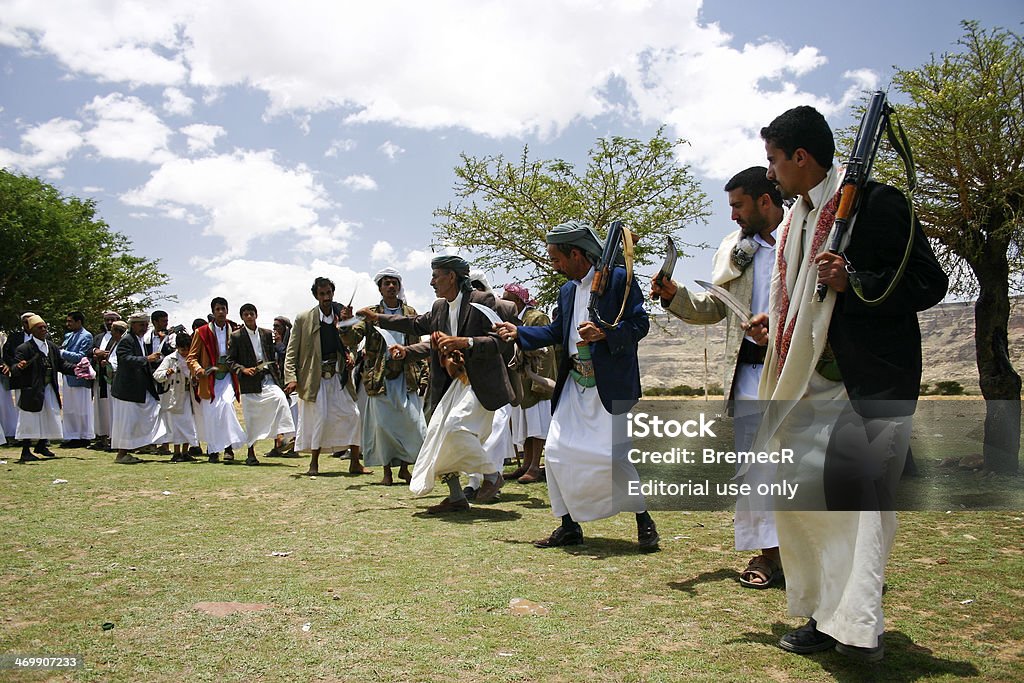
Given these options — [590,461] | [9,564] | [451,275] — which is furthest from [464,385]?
[9,564]

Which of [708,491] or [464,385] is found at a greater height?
[464,385]

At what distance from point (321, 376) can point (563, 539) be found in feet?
18.8

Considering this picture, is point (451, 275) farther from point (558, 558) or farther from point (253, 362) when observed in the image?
point (253, 362)

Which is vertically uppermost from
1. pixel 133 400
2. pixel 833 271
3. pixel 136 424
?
pixel 833 271

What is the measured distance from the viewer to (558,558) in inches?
202

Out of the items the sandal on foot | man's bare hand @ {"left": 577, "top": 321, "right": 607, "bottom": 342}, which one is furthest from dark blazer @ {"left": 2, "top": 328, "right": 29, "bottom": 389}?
the sandal on foot

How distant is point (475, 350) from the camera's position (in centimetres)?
649

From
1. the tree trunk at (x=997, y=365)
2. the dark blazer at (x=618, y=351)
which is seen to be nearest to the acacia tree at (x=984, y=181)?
the tree trunk at (x=997, y=365)

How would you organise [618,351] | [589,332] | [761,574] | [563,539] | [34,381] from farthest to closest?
1. [34,381]
2. [563,539]
3. [618,351]
4. [589,332]
5. [761,574]

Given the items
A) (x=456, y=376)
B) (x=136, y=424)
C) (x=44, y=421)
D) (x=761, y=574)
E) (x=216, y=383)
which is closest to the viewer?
(x=761, y=574)

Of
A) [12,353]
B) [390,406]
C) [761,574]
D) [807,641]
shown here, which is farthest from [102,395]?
[807,641]

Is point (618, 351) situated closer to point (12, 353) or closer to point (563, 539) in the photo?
point (563, 539)

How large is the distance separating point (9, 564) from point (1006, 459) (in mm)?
10236

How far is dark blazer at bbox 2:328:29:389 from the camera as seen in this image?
12133 mm
